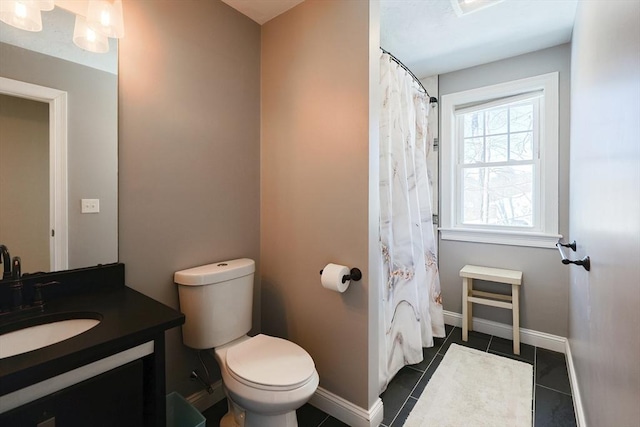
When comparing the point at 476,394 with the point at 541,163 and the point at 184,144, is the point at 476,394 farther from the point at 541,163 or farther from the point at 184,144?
the point at 184,144

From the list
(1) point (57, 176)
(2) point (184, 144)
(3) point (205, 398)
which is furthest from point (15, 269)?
(3) point (205, 398)

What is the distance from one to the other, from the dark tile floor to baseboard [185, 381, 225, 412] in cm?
3

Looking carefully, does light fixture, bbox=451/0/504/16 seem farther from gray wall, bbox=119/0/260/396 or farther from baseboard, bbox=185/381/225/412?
baseboard, bbox=185/381/225/412

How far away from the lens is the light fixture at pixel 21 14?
107 cm

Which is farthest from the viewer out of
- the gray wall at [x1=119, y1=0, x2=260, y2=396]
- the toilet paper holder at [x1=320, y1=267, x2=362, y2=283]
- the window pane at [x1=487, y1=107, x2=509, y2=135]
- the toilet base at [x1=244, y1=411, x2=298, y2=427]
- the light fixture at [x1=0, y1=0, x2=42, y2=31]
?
the window pane at [x1=487, y1=107, x2=509, y2=135]

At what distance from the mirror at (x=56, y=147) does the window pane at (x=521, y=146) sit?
287 centimetres

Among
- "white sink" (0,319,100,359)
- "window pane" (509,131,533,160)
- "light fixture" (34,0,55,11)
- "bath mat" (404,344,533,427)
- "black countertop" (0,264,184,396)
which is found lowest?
"bath mat" (404,344,533,427)

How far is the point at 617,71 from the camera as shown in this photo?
37.1 inches

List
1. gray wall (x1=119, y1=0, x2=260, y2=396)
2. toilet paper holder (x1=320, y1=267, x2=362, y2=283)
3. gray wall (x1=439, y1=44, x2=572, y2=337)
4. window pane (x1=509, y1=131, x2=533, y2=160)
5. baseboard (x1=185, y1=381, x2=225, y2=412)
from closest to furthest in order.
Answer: gray wall (x1=119, y1=0, x2=260, y2=396) → toilet paper holder (x1=320, y1=267, x2=362, y2=283) → baseboard (x1=185, y1=381, x2=225, y2=412) → gray wall (x1=439, y1=44, x2=572, y2=337) → window pane (x1=509, y1=131, x2=533, y2=160)

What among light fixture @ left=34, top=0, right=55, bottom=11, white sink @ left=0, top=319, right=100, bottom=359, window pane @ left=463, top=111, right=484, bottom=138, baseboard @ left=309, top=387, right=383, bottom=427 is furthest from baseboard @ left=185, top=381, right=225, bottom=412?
window pane @ left=463, top=111, right=484, bottom=138

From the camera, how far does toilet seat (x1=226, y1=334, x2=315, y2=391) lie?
1.21m

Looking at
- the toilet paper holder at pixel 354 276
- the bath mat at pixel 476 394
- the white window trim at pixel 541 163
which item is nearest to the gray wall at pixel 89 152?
the toilet paper holder at pixel 354 276

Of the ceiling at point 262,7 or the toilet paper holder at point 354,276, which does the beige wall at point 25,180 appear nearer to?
the ceiling at point 262,7

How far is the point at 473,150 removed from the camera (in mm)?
2707
